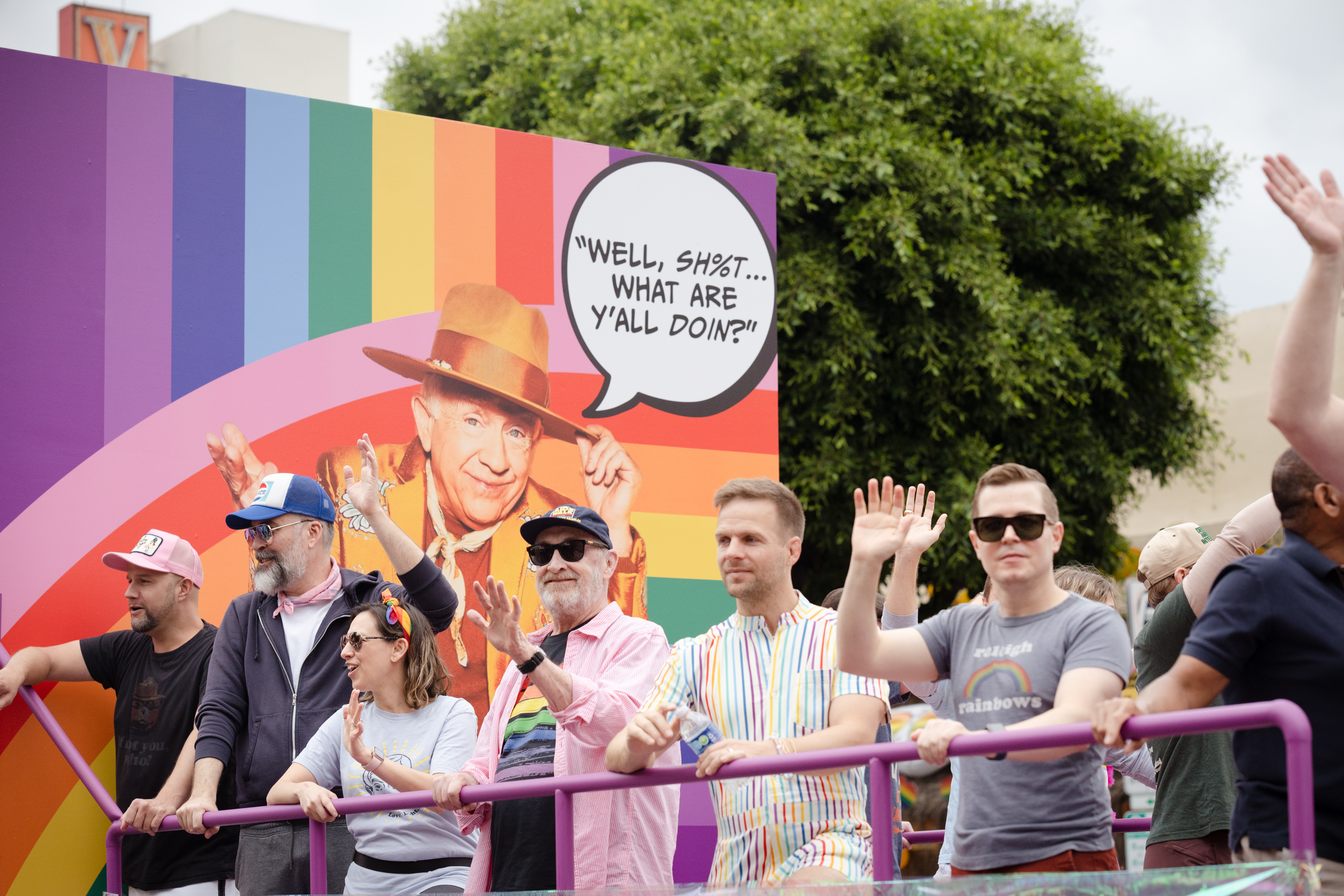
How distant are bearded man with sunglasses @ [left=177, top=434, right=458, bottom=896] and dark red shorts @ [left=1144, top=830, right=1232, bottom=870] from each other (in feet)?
9.20

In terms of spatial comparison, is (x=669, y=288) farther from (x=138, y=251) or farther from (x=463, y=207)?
(x=138, y=251)

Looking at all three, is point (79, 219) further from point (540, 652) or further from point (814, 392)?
point (814, 392)

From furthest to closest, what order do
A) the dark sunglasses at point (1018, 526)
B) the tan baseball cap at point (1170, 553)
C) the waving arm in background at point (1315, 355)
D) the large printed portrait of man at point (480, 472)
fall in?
the large printed portrait of man at point (480, 472), the tan baseball cap at point (1170, 553), the dark sunglasses at point (1018, 526), the waving arm in background at point (1315, 355)

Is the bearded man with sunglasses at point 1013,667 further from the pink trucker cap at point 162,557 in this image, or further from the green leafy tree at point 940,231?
the green leafy tree at point 940,231

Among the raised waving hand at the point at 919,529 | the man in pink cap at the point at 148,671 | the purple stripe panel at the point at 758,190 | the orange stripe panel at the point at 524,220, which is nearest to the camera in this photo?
the raised waving hand at the point at 919,529

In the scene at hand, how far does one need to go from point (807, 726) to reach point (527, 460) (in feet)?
11.3

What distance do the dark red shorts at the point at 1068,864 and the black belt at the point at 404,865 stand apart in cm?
204

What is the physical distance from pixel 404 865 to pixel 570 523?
1.26 m

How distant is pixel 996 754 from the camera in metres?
3.13

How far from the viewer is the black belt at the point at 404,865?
462 centimetres

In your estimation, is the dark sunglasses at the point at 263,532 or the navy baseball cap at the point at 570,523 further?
the dark sunglasses at the point at 263,532

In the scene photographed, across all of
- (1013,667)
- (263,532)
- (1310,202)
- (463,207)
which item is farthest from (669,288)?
(1310,202)

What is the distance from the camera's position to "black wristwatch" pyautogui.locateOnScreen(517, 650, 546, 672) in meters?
4.04

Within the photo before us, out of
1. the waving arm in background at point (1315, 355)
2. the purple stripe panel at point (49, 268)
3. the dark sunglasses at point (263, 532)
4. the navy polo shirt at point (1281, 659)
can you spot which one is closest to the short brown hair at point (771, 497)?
the navy polo shirt at point (1281, 659)
